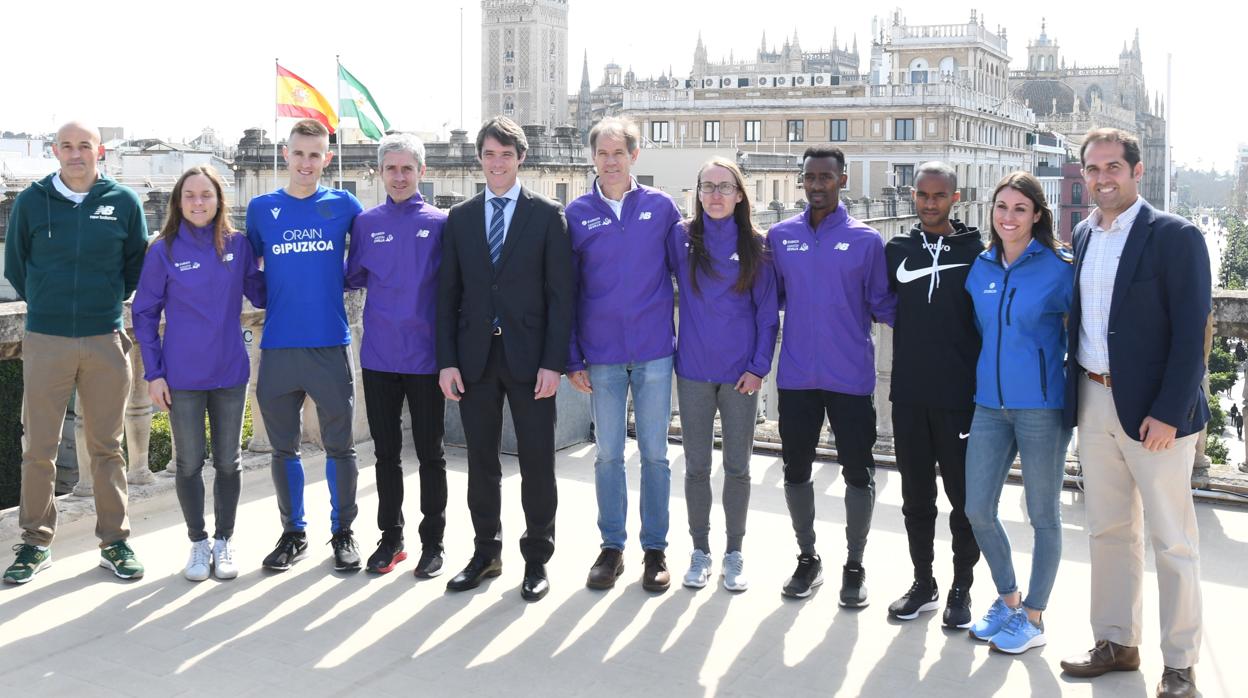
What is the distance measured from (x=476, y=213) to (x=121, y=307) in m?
1.48

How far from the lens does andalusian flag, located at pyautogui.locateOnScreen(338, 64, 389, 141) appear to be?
34.5 metres

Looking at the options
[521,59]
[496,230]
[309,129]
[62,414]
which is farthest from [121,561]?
[521,59]

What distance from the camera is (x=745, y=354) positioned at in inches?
193

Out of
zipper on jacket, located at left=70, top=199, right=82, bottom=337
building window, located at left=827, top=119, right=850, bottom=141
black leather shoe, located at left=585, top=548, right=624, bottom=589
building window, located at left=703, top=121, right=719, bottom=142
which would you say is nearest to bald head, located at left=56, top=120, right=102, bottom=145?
zipper on jacket, located at left=70, top=199, right=82, bottom=337

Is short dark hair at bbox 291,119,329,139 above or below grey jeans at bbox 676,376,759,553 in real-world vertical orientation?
above

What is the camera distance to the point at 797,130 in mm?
71750

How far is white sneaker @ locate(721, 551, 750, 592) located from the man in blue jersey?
148 cm

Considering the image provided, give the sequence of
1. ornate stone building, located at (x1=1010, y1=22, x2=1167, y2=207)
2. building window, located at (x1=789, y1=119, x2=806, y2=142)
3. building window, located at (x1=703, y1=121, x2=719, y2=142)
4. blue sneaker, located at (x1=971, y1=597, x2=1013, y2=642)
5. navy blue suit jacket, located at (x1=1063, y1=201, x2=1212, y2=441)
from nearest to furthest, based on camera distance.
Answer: navy blue suit jacket, located at (x1=1063, y1=201, x2=1212, y2=441) → blue sneaker, located at (x1=971, y1=597, x2=1013, y2=642) → building window, located at (x1=789, y1=119, x2=806, y2=142) → building window, located at (x1=703, y1=121, x2=719, y2=142) → ornate stone building, located at (x1=1010, y1=22, x2=1167, y2=207)

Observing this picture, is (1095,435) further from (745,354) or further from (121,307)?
(121,307)

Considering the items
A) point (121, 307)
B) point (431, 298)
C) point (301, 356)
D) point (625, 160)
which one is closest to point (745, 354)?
point (625, 160)

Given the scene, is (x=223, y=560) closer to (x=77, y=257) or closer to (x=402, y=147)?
(x=77, y=257)

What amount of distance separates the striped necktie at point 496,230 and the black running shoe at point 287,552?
1420 millimetres

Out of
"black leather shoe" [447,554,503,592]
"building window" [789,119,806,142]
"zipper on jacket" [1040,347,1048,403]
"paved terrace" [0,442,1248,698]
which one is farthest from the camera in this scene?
"building window" [789,119,806,142]

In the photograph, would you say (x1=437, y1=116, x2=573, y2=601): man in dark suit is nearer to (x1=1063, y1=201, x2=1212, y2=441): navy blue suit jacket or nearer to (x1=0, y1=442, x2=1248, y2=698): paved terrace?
(x1=0, y1=442, x2=1248, y2=698): paved terrace
